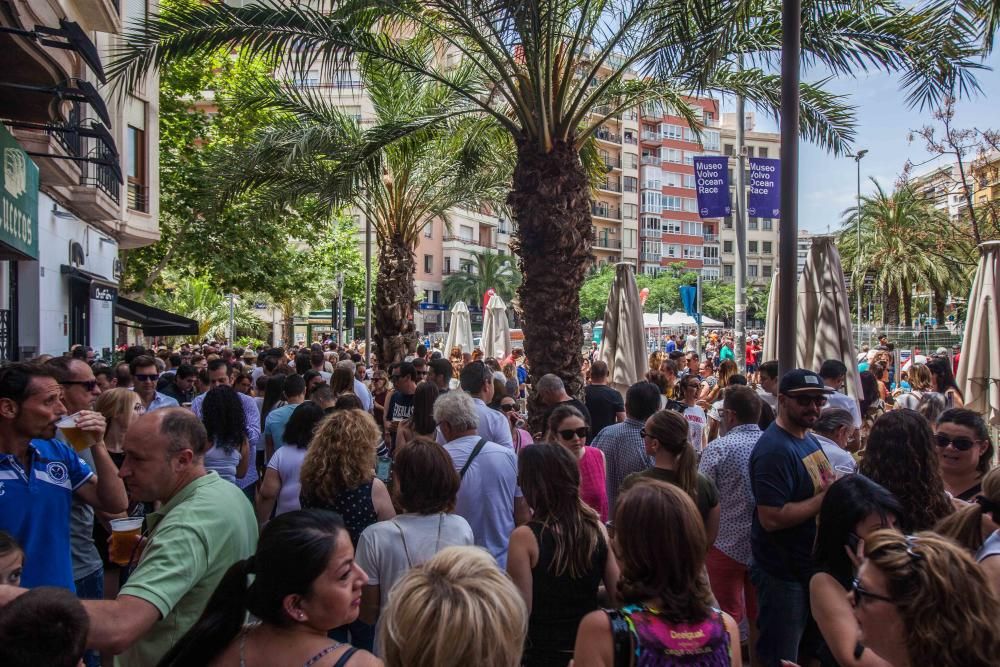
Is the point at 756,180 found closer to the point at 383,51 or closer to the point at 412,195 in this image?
the point at 383,51

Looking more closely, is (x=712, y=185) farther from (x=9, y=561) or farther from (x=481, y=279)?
(x=481, y=279)

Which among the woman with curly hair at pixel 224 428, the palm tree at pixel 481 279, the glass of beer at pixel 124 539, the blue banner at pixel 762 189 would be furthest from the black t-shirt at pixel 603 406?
the palm tree at pixel 481 279

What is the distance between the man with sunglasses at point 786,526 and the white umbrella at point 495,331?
1580 cm

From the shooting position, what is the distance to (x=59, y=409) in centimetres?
372

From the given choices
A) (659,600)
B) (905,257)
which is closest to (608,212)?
(905,257)

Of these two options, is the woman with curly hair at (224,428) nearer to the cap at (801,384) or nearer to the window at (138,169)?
the cap at (801,384)

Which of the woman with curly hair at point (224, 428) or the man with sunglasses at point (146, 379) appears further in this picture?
the man with sunglasses at point (146, 379)

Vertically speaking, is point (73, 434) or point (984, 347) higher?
point (984, 347)

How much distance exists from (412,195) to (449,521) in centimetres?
1637

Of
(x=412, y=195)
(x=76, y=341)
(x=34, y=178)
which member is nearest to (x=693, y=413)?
(x=34, y=178)

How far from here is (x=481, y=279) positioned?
221 ft

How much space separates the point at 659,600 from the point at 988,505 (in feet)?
4.47

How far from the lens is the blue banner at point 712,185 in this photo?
1410cm

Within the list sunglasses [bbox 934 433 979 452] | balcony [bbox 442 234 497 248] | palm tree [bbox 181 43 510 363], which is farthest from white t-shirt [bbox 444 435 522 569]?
balcony [bbox 442 234 497 248]
